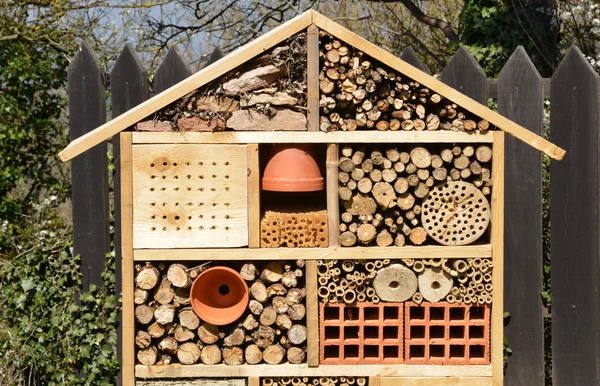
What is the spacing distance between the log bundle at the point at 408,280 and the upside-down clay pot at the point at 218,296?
0.35m

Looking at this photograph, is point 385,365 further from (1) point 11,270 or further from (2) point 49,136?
(2) point 49,136

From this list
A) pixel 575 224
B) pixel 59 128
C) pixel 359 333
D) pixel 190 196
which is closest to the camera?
pixel 190 196

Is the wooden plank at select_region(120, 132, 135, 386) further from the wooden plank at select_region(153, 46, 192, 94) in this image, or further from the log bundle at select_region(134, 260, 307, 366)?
the wooden plank at select_region(153, 46, 192, 94)

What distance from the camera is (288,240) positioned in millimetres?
3254

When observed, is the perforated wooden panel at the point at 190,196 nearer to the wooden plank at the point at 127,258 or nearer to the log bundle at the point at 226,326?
the wooden plank at the point at 127,258

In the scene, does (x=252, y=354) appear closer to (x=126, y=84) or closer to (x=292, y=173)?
(x=292, y=173)

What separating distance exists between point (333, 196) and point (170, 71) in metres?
1.32

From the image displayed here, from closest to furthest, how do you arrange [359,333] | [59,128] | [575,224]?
[359,333] < [575,224] < [59,128]

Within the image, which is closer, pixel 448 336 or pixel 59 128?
pixel 448 336

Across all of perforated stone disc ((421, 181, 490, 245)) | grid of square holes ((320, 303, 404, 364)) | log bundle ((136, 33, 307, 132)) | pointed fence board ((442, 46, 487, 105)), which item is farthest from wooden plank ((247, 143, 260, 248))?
pointed fence board ((442, 46, 487, 105))

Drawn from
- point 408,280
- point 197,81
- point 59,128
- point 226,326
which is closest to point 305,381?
point 226,326

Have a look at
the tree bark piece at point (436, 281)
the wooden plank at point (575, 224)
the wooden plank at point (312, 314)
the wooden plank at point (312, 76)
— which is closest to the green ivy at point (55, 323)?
the wooden plank at point (312, 314)

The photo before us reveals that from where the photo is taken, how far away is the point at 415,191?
3234mm

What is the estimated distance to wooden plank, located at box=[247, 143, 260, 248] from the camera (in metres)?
3.19
